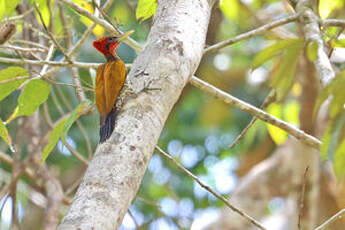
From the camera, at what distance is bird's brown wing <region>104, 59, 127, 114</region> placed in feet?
11.6

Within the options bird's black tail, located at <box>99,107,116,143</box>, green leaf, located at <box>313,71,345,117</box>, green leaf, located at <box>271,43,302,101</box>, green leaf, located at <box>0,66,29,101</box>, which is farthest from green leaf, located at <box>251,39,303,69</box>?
green leaf, located at <box>0,66,29,101</box>

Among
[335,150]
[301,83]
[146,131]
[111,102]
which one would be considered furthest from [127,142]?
[301,83]

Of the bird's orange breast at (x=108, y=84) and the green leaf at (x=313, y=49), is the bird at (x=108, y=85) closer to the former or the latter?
the bird's orange breast at (x=108, y=84)

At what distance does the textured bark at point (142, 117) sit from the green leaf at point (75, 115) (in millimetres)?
695

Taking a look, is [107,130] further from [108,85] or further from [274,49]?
[108,85]

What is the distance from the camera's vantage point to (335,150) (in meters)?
1.84

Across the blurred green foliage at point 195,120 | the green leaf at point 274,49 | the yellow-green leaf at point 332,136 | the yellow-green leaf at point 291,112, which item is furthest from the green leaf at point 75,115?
the yellow-green leaf at point 291,112

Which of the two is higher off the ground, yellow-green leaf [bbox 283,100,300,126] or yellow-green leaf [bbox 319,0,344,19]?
yellow-green leaf [bbox 283,100,300,126]

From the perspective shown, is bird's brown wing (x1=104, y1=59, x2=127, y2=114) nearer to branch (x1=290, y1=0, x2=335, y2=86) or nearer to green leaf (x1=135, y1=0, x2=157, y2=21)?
green leaf (x1=135, y1=0, x2=157, y2=21)

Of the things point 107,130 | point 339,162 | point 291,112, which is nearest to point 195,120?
point 291,112

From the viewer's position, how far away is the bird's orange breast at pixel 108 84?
3.53m

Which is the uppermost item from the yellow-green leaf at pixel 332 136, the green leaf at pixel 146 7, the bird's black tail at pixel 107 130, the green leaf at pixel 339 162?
the green leaf at pixel 146 7

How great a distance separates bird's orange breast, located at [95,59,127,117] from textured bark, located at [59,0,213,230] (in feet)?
2.73

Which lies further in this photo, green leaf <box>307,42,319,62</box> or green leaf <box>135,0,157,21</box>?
green leaf <box>135,0,157,21</box>
